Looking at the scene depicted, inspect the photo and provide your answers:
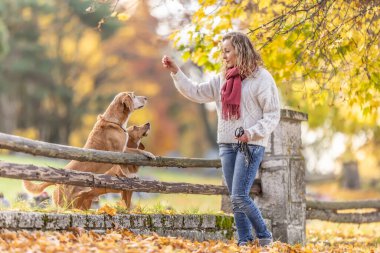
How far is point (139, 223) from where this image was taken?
7172mm

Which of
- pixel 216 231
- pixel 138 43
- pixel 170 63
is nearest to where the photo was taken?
pixel 170 63

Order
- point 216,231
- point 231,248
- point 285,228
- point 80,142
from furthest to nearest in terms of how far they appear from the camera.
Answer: point 80,142 → point 285,228 → point 216,231 → point 231,248

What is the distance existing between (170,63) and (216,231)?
83.7 inches

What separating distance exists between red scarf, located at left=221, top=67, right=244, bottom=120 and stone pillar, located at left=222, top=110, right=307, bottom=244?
2041 millimetres

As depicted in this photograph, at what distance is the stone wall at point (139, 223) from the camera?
636 cm

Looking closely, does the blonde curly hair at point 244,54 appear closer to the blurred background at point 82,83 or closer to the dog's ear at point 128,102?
the dog's ear at point 128,102

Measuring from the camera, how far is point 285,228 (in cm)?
848

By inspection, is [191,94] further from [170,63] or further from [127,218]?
[127,218]

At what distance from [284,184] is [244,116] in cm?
210

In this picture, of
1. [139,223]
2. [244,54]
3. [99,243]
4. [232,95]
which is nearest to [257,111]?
[232,95]

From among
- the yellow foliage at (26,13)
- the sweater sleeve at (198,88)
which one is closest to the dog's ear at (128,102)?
the sweater sleeve at (198,88)

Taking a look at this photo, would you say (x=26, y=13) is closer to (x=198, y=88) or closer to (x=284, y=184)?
(x=284, y=184)

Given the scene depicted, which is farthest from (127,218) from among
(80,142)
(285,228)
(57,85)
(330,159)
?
(80,142)

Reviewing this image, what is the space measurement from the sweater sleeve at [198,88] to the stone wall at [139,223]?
4.53 feet
